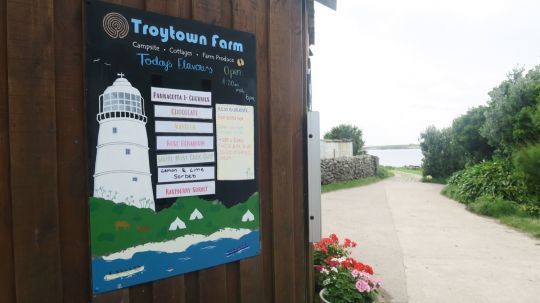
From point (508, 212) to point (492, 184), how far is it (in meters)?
2.34

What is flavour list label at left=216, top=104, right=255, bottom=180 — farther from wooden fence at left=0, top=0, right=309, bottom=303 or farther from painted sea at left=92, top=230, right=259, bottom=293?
wooden fence at left=0, top=0, right=309, bottom=303

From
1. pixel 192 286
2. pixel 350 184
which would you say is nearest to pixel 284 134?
pixel 192 286

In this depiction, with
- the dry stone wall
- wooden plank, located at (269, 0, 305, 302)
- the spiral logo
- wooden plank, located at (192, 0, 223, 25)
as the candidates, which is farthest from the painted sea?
the dry stone wall

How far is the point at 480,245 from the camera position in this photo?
7387mm

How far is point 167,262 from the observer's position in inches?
79.4

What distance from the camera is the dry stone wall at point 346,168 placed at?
17766 millimetres

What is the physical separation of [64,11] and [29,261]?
117 centimetres

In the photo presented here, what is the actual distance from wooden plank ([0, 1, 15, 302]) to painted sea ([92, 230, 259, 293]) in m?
0.34

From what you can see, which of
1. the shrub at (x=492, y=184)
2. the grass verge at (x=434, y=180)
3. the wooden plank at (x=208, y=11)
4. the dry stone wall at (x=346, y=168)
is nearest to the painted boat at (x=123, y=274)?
the wooden plank at (x=208, y=11)

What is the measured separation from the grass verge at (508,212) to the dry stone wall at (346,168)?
679cm

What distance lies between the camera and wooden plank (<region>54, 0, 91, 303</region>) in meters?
1.73

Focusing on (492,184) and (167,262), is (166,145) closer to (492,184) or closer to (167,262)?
(167,262)

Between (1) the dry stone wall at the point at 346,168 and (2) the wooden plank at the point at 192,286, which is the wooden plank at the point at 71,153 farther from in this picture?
(1) the dry stone wall at the point at 346,168

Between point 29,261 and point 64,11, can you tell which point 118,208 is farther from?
point 64,11
